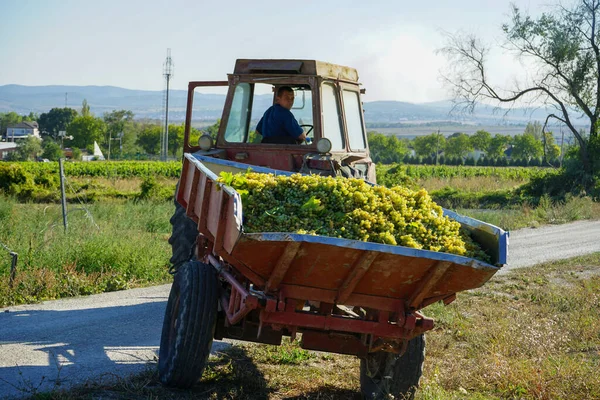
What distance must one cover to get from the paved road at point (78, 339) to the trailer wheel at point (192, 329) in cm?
72

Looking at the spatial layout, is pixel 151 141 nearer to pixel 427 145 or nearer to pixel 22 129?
pixel 427 145

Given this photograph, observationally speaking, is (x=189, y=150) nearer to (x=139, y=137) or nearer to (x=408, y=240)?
(x=408, y=240)

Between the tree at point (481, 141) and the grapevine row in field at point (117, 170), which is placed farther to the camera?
the tree at point (481, 141)

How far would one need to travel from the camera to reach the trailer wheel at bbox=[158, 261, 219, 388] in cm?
595

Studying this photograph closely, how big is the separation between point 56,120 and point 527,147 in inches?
3507

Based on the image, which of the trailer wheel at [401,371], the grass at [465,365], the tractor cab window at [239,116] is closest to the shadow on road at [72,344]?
the grass at [465,365]

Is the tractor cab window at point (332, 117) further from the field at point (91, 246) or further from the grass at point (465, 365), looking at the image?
the field at point (91, 246)

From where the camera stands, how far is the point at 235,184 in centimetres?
555

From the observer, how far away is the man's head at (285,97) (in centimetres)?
855

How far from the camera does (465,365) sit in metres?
7.58

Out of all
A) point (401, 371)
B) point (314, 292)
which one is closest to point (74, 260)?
point (401, 371)

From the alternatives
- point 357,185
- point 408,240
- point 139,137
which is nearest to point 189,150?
point 357,185

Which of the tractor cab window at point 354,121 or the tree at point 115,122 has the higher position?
the tractor cab window at point 354,121

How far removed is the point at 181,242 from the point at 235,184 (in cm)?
399
